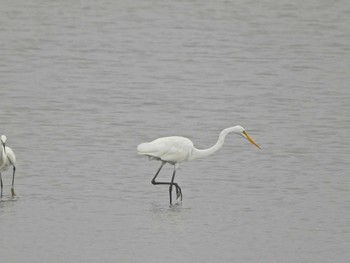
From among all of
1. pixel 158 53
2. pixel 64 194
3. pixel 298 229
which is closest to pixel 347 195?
pixel 298 229

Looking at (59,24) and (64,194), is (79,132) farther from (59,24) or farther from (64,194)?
(59,24)

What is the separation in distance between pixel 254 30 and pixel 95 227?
1749 cm

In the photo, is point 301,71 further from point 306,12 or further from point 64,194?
point 64,194

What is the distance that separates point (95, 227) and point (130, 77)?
11925 millimetres

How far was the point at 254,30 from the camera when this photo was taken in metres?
29.1

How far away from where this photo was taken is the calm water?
11.8m

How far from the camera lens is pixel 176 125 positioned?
19266mm

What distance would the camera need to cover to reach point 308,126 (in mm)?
19344

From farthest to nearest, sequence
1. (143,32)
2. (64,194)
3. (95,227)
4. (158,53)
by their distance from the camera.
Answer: (143,32) → (158,53) → (64,194) → (95,227)

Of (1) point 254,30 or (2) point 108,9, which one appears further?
(2) point 108,9

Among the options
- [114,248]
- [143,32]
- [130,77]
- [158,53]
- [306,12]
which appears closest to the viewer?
[114,248]

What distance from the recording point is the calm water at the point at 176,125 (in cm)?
1180

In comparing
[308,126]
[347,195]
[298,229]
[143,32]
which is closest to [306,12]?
[143,32]

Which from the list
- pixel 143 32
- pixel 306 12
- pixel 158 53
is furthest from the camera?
pixel 306 12
